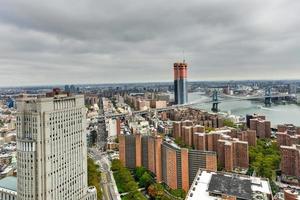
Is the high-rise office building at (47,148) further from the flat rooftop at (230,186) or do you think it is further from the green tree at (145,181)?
the flat rooftop at (230,186)

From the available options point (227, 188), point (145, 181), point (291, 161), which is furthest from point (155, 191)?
point (291, 161)

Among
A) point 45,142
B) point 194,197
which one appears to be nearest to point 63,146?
point 45,142

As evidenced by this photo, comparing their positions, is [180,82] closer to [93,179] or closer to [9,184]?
[93,179]

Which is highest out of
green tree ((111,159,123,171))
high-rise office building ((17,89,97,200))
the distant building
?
high-rise office building ((17,89,97,200))

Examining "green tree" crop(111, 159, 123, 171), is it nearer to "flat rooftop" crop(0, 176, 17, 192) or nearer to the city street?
the city street

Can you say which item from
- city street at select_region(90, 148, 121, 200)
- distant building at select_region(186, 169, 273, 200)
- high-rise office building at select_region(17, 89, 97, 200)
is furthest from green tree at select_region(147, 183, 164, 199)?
high-rise office building at select_region(17, 89, 97, 200)
